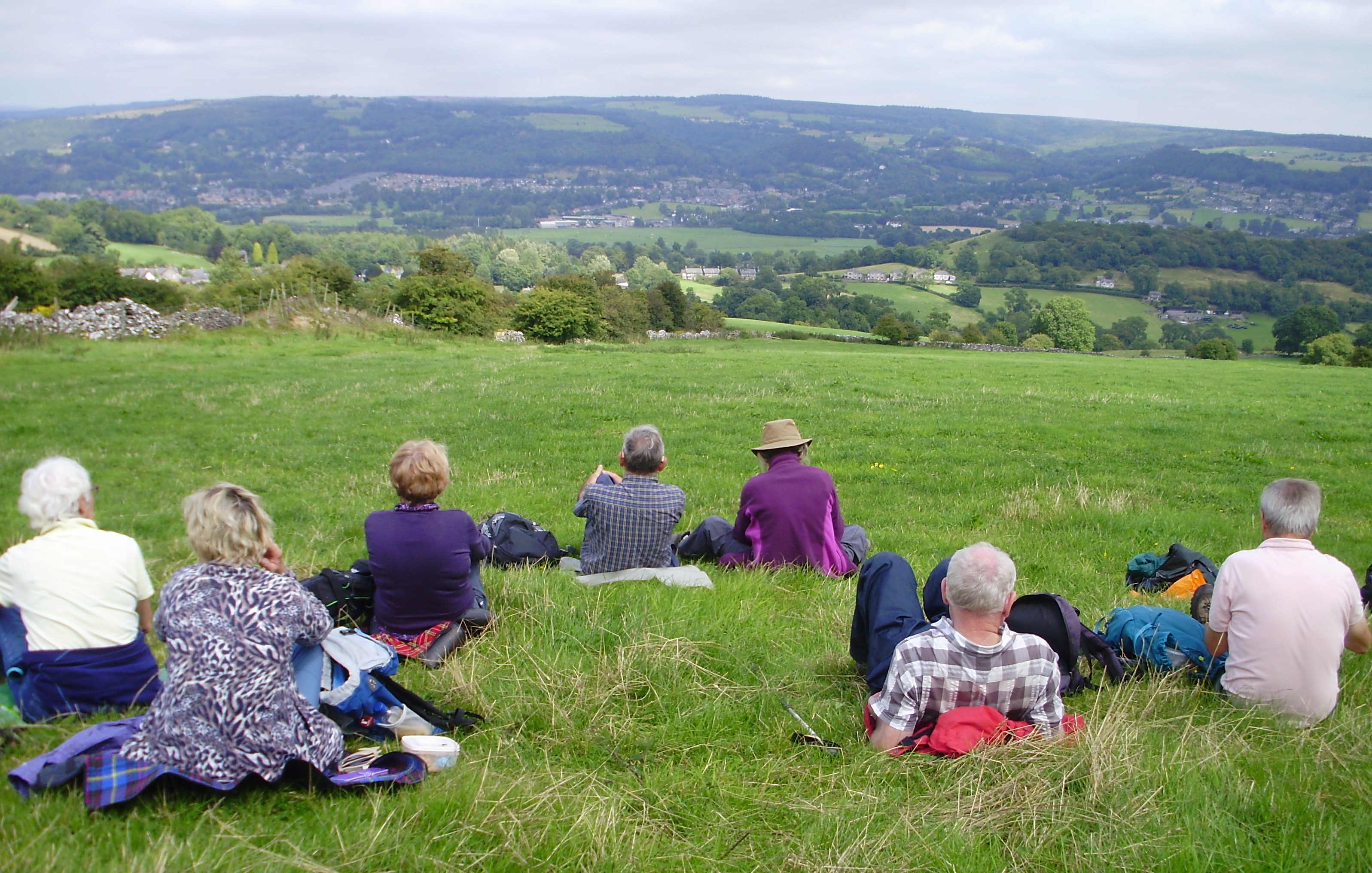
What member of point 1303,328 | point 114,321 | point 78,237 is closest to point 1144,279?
point 1303,328

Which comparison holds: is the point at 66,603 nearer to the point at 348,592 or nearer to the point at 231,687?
the point at 231,687

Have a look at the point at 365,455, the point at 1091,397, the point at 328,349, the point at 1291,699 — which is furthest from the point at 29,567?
the point at 328,349

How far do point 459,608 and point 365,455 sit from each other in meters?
7.74

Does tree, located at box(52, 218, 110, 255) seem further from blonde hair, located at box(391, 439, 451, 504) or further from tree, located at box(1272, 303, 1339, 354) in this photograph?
tree, located at box(1272, 303, 1339, 354)

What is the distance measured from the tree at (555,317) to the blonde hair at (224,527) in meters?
45.9

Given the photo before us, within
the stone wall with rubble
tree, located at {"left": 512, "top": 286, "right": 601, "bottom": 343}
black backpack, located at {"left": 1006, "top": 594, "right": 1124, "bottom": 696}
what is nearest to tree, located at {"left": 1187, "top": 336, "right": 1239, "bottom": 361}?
tree, located at {"left": 512, "top": 286, "right": 601, "bottom": 343}

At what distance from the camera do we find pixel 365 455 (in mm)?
12492

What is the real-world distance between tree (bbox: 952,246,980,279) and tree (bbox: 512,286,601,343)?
10444 cm

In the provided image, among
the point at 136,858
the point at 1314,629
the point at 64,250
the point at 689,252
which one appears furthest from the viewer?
the point at 689,252

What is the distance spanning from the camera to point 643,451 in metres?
6.76

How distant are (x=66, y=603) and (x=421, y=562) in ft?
6.04

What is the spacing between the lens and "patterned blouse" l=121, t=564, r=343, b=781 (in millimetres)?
3461

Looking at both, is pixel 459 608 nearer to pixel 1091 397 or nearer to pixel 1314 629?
pixel 1314 629

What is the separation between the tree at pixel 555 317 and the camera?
50219 mm
